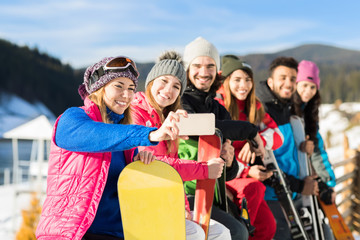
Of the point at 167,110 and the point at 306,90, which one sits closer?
the point at 167,110

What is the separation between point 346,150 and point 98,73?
6.75m

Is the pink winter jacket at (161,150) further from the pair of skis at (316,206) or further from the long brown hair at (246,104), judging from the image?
the pair of skis at (316,206)

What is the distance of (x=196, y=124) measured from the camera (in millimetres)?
1742

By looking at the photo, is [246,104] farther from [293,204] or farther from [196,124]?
[196,124]

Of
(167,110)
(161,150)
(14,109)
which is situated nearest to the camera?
(161,150)

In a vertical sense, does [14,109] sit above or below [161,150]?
below

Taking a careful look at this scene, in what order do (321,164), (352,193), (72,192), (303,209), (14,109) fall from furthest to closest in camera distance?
(14,109), (352,193), (321,164), (303,209), (72,192)

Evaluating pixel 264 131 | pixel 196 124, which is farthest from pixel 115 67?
pixel 264 131

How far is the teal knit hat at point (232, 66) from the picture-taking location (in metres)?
2.95

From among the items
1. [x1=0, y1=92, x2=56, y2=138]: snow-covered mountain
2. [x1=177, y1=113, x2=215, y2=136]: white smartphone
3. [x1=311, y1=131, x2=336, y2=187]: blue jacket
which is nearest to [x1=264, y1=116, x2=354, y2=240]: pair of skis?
[x1=311, y1=131, x2=336, y2=187]: blue jacket

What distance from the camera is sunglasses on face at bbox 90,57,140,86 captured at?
1.74 meters

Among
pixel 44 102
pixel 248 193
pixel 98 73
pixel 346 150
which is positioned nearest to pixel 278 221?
pixel 248 193

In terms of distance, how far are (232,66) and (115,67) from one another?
1.43 meters

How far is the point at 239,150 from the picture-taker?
2918mm
